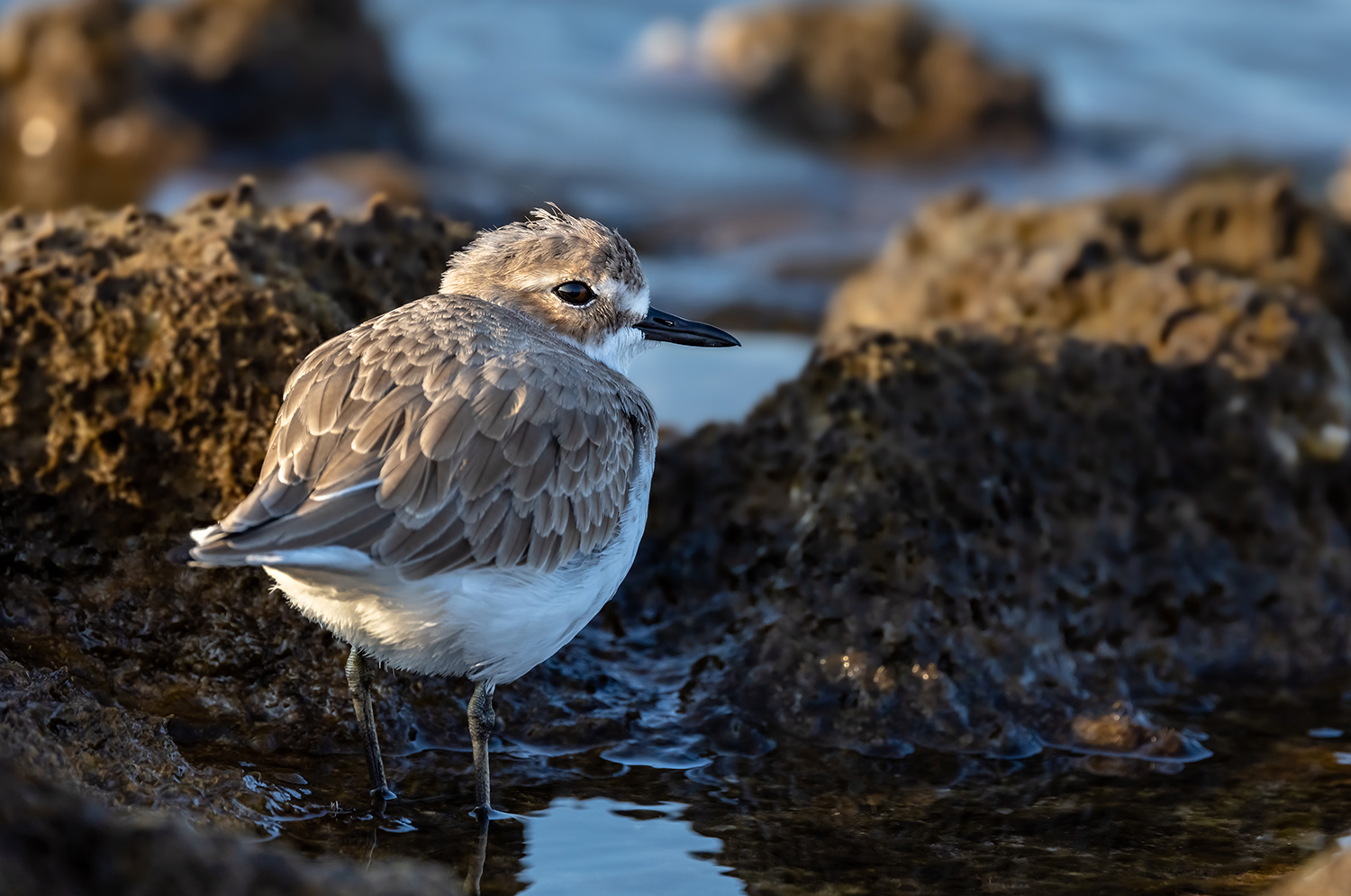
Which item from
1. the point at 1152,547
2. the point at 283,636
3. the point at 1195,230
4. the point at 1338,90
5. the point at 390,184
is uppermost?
the point at 1338,90

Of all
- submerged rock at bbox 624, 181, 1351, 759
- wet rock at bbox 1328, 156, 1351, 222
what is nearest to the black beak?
submerged rock at bbox 624, 181, 1351, 759

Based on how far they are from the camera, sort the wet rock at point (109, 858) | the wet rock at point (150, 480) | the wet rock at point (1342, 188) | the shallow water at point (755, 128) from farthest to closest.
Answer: the wet rock at point (1342, 188), the shallow water at point (755, 128), the wet rock at point (150, 480), the wet rock at point (109, 858)

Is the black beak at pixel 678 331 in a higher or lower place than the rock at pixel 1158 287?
lower

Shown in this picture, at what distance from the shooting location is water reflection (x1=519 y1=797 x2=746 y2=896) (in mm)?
4469

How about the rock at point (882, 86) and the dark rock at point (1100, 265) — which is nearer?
the dark rock at point (1100, 265)

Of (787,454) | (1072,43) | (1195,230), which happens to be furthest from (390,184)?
(1072,43)

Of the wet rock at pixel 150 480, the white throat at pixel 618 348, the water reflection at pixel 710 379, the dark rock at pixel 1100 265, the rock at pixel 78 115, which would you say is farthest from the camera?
the rock at pixel 78 115

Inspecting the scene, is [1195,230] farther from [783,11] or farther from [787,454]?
[783,11]

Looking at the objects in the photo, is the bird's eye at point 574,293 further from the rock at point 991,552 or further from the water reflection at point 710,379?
the water reflection at point 710,379

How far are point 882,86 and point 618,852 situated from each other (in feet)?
49.2

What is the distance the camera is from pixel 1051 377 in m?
6.42

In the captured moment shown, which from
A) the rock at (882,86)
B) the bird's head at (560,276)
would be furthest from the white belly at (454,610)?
the rock at (882,86)

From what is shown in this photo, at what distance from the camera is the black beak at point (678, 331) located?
19.5 feet

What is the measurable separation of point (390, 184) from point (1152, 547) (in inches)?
344
